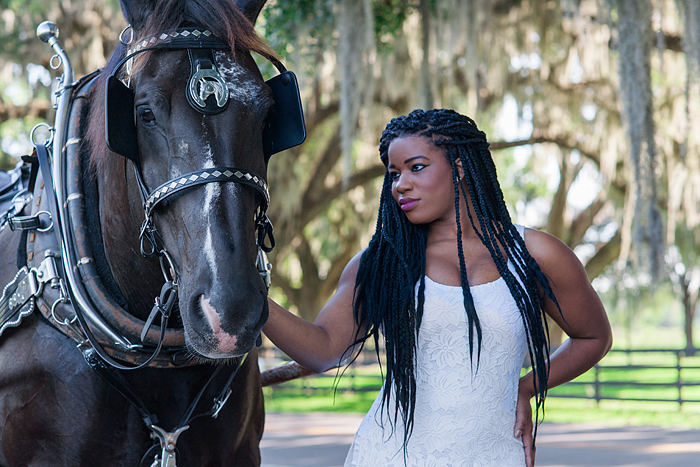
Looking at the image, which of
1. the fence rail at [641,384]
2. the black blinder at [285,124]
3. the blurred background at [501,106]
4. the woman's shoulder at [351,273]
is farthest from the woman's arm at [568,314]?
the fence rail at [641,384]

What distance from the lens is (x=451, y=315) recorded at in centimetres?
179

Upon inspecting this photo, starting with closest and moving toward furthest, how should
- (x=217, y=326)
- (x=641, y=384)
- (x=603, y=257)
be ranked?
(x=217, y=326) → (x=641, y=384) → (x=603, y=257)

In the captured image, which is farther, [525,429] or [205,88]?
[525,429]

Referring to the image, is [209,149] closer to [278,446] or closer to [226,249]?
[226,249]

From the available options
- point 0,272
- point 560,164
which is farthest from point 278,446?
point 560,164

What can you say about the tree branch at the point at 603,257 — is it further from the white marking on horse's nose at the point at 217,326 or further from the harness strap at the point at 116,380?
the white marking on horse's nose at the point at 217,326

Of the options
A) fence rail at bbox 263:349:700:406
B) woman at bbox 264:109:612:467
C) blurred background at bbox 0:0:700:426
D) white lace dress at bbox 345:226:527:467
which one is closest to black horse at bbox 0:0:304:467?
woman at bbox 264:109:612:467

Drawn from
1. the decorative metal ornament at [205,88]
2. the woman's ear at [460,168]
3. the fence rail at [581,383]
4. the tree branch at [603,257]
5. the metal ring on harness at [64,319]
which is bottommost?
the fence rail at [581,383]

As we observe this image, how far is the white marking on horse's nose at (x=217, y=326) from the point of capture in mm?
1314

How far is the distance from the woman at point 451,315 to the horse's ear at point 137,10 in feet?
2.40

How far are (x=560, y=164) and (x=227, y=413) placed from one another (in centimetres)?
1099

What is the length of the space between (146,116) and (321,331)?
2.42ft

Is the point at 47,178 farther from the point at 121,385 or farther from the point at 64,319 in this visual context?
the point at 121,385

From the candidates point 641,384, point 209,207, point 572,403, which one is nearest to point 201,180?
point 209,207
